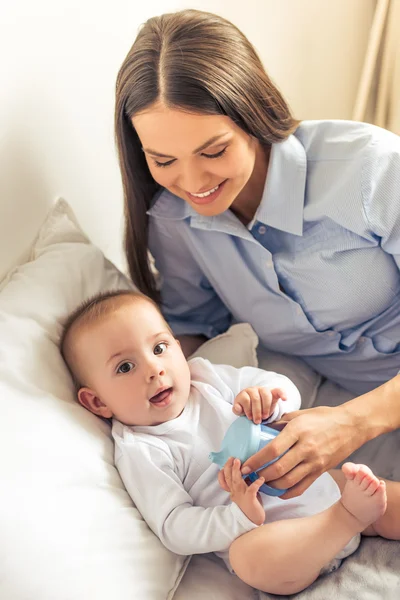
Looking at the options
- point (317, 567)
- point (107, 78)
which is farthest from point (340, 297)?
point (107, 78)

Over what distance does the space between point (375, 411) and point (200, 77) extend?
65cm

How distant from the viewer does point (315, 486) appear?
1.18 m

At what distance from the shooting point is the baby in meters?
1.05

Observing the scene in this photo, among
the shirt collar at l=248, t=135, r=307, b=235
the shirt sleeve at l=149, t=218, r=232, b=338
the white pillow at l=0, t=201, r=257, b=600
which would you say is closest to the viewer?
the white pillow at l=0, t=201, r=257, b=600

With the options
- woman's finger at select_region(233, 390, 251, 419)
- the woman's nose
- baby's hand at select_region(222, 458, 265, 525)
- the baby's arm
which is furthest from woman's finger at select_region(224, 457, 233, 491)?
the woman's nose

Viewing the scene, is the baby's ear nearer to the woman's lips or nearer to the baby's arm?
the baby's arm

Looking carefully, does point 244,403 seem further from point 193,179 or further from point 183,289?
point 183,289

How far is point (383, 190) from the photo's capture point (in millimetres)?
1277

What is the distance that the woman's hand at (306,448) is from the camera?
1.05 m

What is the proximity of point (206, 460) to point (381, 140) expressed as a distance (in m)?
0.68

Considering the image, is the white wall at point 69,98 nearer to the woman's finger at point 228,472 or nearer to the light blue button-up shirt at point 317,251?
the light blue button-up shirt at point 317,251

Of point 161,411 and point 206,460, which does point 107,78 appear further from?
point 206,460

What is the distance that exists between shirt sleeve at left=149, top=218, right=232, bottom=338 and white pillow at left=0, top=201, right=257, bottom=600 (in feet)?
0.89

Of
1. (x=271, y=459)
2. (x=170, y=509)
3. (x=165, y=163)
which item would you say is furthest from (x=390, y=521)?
(x=165, y=163)
